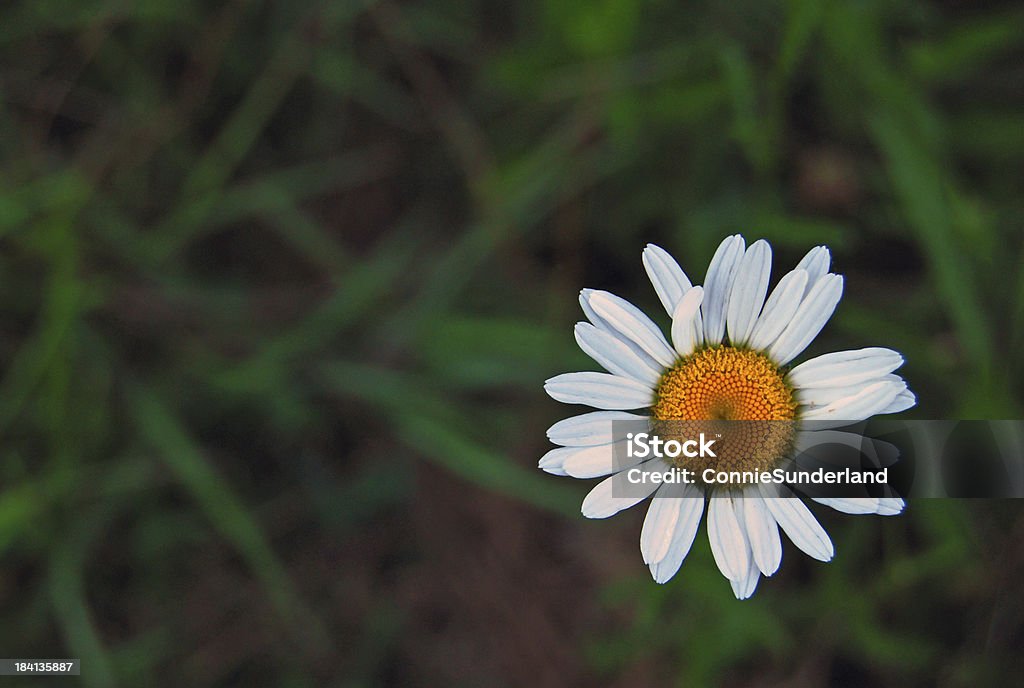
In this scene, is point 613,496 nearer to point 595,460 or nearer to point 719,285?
point 595,460

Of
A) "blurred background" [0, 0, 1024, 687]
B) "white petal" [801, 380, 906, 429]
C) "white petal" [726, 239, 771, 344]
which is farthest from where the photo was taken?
"blurred background" [0, 0, 1024, 687]

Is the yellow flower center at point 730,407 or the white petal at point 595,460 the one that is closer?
the white petal at point 595,460

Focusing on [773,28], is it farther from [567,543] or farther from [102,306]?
[102,306]

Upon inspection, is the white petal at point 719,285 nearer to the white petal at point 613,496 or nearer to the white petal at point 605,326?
the white petal at point 605,326

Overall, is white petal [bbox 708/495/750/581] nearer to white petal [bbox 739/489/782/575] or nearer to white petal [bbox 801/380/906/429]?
white petal [bbox 739/489/782/575]

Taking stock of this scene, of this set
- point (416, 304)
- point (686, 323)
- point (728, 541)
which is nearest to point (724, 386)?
point (686, 323)

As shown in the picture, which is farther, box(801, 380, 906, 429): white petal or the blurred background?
the blurred background

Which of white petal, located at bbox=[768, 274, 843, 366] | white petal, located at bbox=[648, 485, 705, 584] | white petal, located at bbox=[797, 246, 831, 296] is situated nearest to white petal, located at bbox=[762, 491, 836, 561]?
white petal, located at bbox=[648, 485, 705, 584]

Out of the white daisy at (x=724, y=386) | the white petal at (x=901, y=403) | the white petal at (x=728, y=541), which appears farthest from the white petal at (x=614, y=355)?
the white petal at (x=901, y=403)
